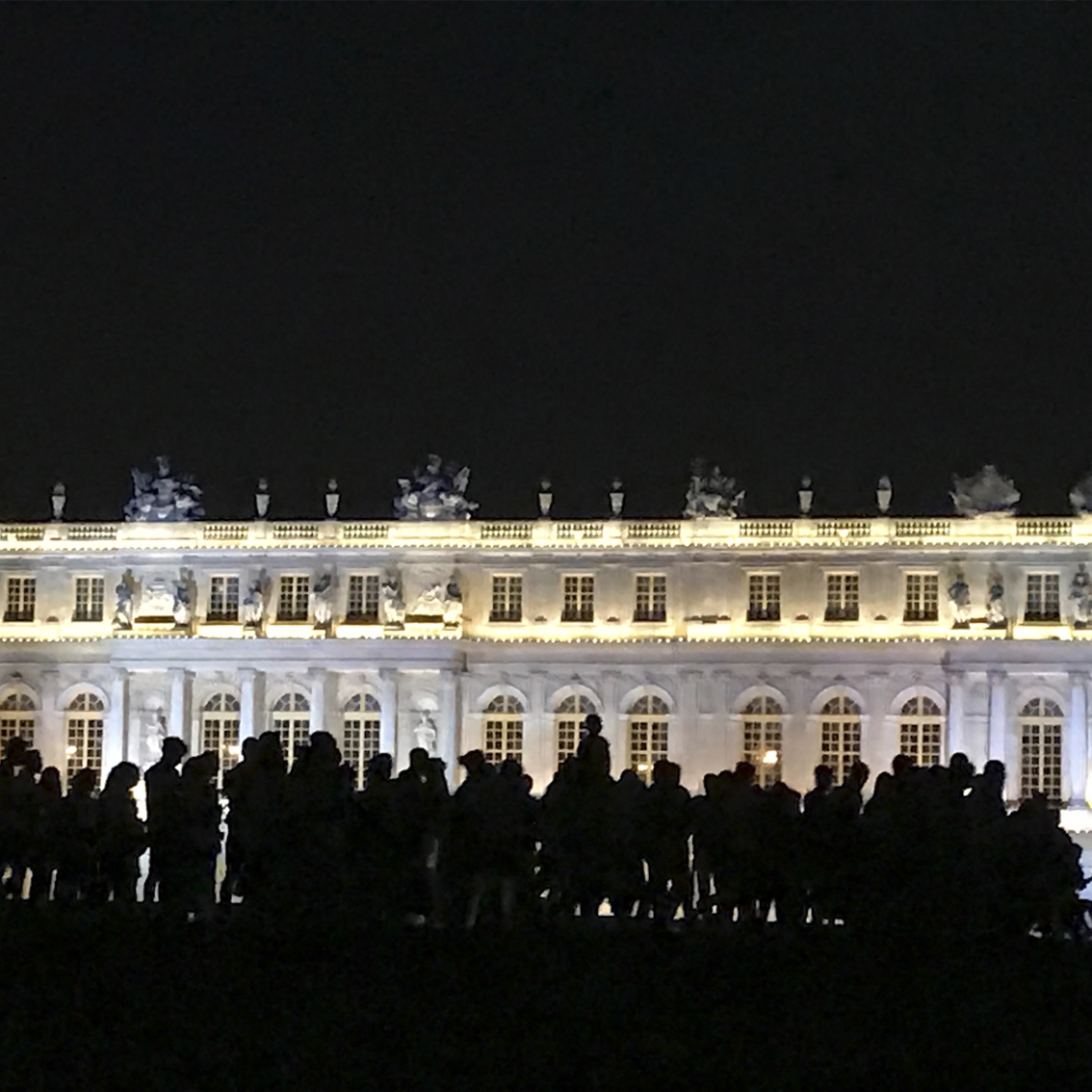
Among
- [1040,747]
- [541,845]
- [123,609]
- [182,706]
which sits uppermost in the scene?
[123,609]

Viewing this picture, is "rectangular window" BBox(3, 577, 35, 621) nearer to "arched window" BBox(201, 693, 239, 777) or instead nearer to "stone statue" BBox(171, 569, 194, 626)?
"stone statue" BBox(171, 569, 194, 626)

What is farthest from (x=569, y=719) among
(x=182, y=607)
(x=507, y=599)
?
(x=182, y=607)

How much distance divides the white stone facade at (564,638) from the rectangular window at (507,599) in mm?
46

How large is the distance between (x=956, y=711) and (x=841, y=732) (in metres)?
2.81

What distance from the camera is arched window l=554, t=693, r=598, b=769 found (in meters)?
57.6

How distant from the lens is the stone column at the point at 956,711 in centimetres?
5538

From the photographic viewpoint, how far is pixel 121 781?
2877 centimetres

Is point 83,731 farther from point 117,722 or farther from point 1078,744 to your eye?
point 1078,744

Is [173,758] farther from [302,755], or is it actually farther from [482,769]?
[482,769]

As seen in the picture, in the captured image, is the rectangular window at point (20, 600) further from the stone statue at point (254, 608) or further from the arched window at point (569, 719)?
the arched window at point (569, 719)

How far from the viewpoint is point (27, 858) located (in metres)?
28.6

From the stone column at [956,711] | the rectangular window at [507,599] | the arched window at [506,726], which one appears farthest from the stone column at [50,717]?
the stone column at [956,711]

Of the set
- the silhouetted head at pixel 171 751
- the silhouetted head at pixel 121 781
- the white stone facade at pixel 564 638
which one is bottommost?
the silhouetted head at pixel 121 781

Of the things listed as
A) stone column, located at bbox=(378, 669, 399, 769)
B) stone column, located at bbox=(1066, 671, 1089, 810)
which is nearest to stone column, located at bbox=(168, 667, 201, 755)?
stone column, located at bbox=(378, 669, 399, 769)
